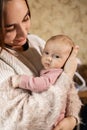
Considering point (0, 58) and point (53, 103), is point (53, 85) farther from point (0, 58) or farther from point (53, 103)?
point (0, 58)

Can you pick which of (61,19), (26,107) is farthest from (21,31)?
(61,19)

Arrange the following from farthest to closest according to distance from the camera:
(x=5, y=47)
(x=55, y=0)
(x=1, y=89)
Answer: (x=55, y=0), (x=5, y=47), (x=1, y=89)

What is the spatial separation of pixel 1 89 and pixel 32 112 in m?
0.15

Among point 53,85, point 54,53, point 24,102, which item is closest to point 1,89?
point 24,102

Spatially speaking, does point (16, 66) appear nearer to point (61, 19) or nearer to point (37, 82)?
point (37, 82)

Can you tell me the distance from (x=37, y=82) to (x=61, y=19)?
1611 mm

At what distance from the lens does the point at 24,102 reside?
1.22 meters

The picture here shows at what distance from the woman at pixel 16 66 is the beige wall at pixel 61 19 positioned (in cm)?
134

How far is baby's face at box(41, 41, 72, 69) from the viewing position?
53.6 inches

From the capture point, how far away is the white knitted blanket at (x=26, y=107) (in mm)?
1203

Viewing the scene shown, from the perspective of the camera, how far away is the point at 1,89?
1.20 m

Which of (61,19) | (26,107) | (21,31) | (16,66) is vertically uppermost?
(21,31)

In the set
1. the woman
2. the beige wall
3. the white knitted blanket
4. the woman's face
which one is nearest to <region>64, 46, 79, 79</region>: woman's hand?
the woman

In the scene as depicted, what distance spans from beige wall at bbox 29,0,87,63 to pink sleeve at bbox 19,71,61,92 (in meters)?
1.48
